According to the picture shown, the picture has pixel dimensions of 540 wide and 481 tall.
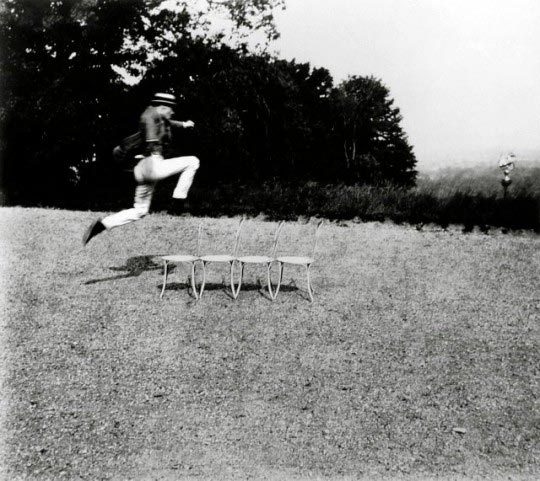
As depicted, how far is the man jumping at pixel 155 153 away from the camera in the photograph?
21.5 ft

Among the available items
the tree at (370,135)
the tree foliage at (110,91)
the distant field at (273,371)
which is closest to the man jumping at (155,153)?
the distant field at (273,371)

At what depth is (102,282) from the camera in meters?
9.56

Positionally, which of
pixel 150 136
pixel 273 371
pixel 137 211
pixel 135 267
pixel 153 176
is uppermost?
pixel 150 136

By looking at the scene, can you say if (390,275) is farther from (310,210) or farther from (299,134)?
(299,134)

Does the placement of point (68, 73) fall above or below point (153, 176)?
above

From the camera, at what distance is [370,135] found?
121 feet

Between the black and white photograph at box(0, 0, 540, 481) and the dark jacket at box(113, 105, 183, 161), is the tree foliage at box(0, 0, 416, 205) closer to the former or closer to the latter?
the black and white photograph at box(0, 0, 540, 481)

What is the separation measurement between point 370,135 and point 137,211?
1234 inches

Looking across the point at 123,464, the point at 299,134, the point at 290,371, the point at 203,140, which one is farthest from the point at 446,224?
the point at 299,134

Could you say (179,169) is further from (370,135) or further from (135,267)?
(370,135)

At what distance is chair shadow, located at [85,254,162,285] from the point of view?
32.1 feet

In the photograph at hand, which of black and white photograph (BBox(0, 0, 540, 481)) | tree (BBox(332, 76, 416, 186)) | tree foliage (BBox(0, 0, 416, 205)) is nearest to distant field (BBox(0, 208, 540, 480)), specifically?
black and white photograph (BBox(0, 0, 540, 481))

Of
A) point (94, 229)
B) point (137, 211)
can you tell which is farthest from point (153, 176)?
point (94, 229)

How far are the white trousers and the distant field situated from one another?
1.43m
